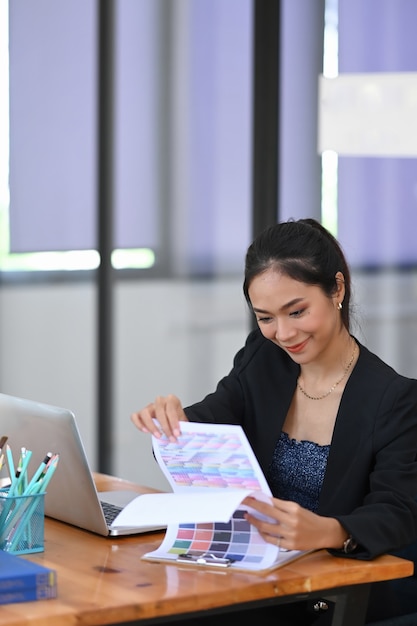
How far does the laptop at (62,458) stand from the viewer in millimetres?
2115

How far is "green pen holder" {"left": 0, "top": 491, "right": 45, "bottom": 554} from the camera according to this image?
201 centimetres

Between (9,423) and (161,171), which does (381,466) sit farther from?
(161,171)

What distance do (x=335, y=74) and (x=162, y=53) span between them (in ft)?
2.49

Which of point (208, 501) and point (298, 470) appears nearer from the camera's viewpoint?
point (208, 501)

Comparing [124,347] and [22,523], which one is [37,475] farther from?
[124,347]

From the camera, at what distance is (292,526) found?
1.90 meters

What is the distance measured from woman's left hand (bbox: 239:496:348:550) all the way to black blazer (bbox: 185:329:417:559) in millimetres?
39

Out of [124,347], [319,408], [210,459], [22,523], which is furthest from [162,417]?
[124,347]

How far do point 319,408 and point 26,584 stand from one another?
0.88 meters

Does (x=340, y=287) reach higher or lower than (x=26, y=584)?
higher

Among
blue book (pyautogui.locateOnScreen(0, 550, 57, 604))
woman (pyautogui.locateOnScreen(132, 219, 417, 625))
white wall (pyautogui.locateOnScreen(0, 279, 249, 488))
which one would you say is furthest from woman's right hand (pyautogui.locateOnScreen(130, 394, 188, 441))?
white wall (pyautogui.locateOnScreen(0, 279, 249, 488))

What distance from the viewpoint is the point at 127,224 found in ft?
14.7

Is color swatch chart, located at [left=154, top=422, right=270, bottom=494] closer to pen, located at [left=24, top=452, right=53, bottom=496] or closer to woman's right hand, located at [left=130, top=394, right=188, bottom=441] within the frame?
woman's right hand, located at [left=130, top=394, right=188, bottom=441]

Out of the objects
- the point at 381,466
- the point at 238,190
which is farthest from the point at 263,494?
the point at 238,190
